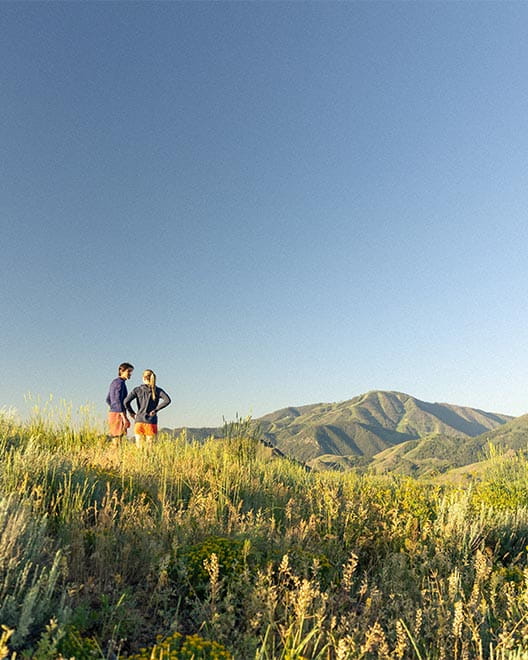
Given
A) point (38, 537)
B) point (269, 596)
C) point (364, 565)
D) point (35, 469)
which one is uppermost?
point (35, 469)

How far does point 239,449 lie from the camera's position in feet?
39.2

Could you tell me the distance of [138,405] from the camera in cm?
1162

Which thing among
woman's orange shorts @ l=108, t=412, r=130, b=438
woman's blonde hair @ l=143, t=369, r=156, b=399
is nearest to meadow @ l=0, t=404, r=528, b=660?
woman's orange shorts @ l=108, t=412, r=130, b=438

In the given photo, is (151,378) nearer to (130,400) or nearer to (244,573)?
(130,400)

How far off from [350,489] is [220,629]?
15.0 ft

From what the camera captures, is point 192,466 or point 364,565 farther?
point 192,466

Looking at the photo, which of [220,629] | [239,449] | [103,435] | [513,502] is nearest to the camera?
[220,629]

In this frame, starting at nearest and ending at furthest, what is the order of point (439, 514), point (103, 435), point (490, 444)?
point (439, 514)
point (103, 435)
point (490, 444)

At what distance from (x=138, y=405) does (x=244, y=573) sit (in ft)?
27.7

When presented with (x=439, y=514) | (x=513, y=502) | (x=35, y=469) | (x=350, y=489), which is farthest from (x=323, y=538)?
(x=513, y=502)

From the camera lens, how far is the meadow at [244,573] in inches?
118

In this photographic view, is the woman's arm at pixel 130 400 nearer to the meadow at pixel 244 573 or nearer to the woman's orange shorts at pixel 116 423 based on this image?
the woman's orange shorts at pixel 116 423

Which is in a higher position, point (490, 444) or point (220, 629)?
point (490, 444)

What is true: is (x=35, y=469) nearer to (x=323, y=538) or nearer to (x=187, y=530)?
(x=187, y=530)
